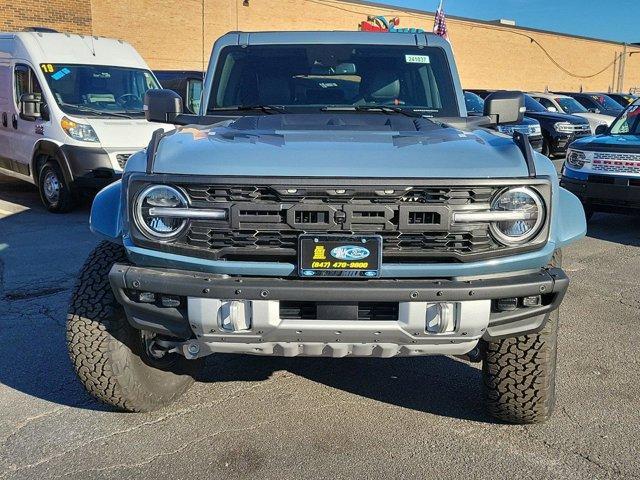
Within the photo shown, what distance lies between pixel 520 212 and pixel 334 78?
77.9 inches

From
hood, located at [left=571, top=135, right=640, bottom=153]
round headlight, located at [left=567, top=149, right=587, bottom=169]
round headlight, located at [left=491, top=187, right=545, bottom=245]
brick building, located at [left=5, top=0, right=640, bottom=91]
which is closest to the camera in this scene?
round headlight, located at [left=491, top=187, right=545, bottom=245]

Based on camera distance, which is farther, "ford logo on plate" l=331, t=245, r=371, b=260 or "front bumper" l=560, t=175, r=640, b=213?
"front bumper" l=560, t=175, r=640, b=213

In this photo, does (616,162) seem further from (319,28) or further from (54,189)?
(319,28)

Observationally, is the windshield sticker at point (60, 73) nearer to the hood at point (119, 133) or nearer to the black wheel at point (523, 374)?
the hood at point (119, 133)

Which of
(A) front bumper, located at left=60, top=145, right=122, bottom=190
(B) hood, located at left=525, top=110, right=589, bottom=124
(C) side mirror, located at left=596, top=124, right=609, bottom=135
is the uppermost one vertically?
(C) side mirror, located at left=596, top=124, right=609, bottom=135

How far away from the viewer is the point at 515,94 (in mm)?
4125

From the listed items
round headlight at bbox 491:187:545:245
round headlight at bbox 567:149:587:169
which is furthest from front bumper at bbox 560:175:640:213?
round headlight at bbox 491:187:545:245

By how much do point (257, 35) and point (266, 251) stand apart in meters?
2.42

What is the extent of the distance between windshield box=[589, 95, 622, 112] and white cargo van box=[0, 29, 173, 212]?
1811cm

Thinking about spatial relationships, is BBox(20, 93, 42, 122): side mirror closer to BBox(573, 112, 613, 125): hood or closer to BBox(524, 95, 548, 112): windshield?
BBox(524, 95, 548, 112): windshield

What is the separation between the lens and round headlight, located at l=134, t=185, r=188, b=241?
2744 mm

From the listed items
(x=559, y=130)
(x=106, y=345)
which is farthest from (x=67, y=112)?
(x=559, y=130)

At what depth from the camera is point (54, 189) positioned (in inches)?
354

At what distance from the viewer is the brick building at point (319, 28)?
20.9 metres
